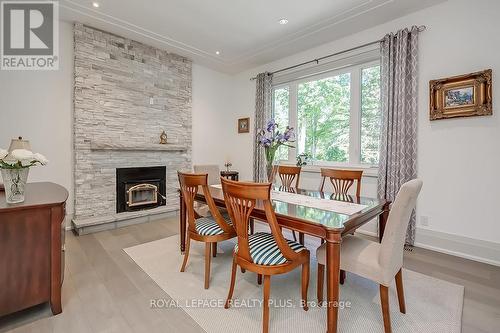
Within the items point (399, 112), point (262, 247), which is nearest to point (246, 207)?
point (262, 247)

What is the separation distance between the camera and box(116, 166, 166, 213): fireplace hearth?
378 cm

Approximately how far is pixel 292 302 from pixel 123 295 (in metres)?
1.34

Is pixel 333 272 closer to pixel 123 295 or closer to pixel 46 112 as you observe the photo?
pixel 123 295

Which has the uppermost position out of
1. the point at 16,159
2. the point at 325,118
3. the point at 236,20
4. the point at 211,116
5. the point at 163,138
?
the point at 236,20

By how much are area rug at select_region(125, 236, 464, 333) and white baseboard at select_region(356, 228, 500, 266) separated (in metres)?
0.81

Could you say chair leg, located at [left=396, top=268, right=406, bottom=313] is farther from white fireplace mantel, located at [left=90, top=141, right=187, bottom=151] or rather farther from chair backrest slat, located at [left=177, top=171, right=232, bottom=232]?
white fireplace mantel, located at [left=90, top=141, right=187, bottom=151]

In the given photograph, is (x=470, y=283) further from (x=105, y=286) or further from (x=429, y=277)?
(x=105, y=286)

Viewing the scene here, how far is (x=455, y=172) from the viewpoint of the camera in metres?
2.68

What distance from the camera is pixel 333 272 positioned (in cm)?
138

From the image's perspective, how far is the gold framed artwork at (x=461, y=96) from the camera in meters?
2.45

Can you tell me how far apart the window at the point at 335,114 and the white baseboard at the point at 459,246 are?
1085mm

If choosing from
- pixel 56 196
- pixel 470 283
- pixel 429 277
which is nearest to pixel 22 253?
pixel 56 196

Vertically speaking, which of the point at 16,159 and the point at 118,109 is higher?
the point at 118,109

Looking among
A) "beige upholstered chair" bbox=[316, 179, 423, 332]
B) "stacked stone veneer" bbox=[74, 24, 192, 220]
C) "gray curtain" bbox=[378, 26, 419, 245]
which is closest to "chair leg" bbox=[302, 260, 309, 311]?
"beige upholstered chair" bbox=[316, 179, 423, 332]
